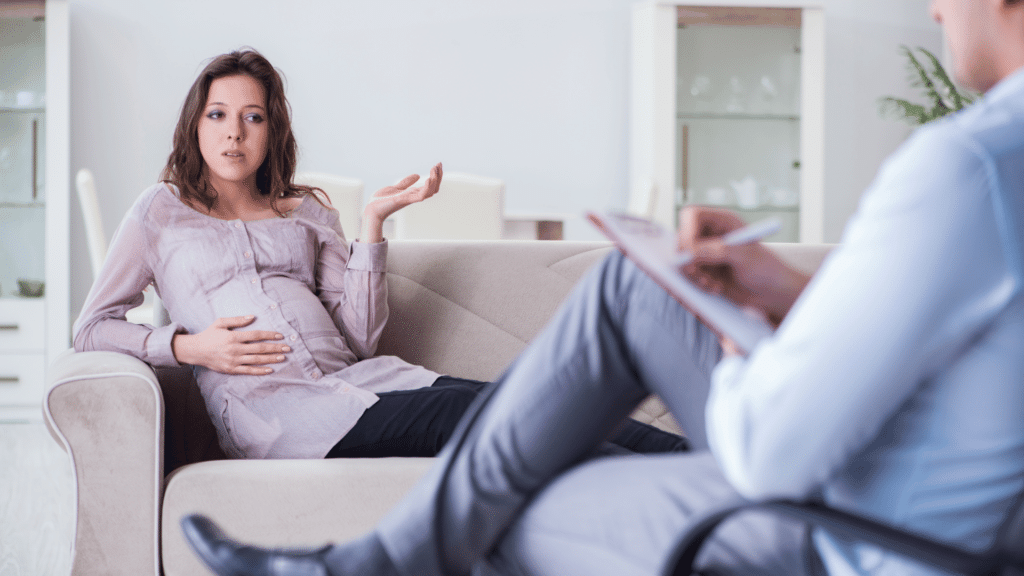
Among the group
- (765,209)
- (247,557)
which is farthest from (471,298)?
(765,209)

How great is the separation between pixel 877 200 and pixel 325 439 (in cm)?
104

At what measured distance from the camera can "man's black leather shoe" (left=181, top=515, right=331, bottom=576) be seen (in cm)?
81

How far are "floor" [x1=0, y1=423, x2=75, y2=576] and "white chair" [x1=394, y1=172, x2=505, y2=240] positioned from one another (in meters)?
1.56

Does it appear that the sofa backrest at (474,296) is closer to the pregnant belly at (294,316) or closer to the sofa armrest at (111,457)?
the pregnant belly at (294,316)

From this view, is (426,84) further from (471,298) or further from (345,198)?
(471,298)

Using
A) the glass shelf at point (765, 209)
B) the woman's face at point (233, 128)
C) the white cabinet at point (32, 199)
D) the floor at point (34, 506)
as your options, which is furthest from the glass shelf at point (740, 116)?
the floor at point (34, 506)

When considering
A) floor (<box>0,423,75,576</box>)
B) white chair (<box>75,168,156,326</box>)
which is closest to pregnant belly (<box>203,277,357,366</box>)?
floor (<box>0,423,75,576</box>)

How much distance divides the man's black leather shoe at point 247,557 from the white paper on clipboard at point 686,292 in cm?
43

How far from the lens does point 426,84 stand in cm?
460

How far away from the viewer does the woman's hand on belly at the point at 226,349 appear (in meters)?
1.37

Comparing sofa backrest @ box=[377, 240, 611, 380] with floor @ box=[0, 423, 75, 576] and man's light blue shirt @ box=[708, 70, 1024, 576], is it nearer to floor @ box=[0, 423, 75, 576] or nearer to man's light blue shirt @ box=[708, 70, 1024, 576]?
floor @ box=[0, 423, 75, 576]

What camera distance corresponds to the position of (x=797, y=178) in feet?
14.4

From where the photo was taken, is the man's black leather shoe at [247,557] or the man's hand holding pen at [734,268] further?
the man's black leather shoe at [247,557]

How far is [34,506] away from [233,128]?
4.41ft
